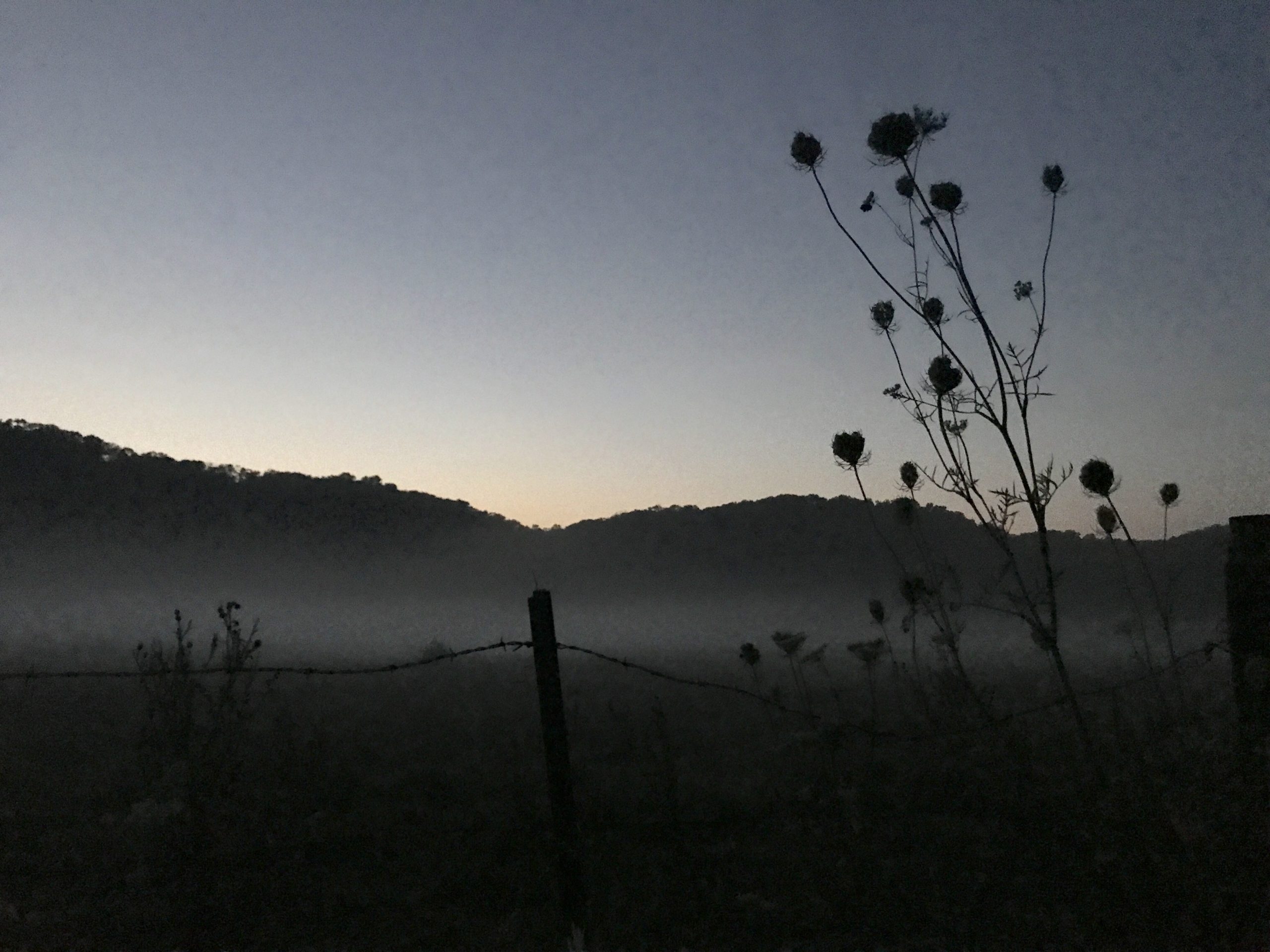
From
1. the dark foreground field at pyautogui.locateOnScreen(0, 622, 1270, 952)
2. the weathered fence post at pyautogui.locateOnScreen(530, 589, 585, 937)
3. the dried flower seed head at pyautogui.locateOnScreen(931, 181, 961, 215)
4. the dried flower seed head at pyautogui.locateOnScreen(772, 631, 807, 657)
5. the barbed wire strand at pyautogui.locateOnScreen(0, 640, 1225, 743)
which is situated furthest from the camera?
the dried flower seed head at pyautogui.locateOnScreen(772, 631, 807, 657)

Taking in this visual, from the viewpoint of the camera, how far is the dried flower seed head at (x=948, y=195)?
23.0 ft

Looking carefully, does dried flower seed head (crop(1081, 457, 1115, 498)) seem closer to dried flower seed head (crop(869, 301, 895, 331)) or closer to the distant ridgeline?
dried flower seed head (crop(869, 301, 895, 331))

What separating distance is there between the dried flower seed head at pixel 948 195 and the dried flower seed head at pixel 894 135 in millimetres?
454

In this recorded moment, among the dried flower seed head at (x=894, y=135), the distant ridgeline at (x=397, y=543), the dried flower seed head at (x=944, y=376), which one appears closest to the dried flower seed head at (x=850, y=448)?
the dried flower seed head at (x=944, y=376)

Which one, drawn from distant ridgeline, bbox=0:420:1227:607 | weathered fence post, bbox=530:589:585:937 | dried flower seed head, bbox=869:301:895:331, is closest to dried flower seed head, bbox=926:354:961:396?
dried flower seed head, bbox=869:301:895:331

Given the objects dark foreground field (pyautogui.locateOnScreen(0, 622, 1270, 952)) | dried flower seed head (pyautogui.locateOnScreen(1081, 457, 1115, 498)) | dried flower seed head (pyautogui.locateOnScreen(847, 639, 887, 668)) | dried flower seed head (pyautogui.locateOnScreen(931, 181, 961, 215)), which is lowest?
dark foreground field (pyautogui.locateOnScreen(0, 622, 1270, 952))

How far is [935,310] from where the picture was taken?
7203 millimetres

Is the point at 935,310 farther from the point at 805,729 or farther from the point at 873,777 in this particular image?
the point at 805,729

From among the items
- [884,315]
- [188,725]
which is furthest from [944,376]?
[188,725]

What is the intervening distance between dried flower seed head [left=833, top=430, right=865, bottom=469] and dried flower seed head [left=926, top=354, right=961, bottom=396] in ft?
2.74

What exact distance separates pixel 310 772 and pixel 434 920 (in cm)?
316

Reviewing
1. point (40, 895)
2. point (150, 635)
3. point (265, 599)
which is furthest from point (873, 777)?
point (265, 599)

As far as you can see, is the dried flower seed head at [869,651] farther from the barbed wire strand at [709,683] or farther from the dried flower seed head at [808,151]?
the dried flower seed head at [808,151]

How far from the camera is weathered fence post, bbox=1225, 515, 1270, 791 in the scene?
4.31 metres
